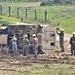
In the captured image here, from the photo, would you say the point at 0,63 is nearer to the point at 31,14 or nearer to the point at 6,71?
the point at 6,71

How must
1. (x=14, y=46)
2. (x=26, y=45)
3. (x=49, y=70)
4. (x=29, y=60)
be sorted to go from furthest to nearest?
(x=26, y=45) < (x=14, y=46) < (x=29, y=60) < (x=49, y=70)

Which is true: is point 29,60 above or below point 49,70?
below

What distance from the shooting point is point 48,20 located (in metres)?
44.8

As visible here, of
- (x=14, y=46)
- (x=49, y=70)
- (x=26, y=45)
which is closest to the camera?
(x=49, y=70)

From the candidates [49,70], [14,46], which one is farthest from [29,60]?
[49,70]

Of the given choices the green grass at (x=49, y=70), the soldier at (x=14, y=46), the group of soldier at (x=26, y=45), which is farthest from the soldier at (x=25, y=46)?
the green grass at (x=49, y=70)

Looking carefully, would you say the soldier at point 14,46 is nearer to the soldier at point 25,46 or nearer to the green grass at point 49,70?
the soldier at point 25,46

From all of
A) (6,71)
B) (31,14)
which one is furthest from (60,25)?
(6,71)

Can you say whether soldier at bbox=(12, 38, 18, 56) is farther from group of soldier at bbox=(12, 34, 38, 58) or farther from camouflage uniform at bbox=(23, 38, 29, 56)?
camouflage uniform at bbox=(23, 38, 29, 56)

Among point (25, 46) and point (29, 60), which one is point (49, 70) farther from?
point (25, 46)

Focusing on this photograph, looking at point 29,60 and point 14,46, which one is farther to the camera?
point 14,46

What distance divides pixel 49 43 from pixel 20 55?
2197mm

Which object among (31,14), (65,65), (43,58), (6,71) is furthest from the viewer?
(31,14)

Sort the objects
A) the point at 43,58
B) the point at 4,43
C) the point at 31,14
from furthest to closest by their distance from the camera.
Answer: the point at 31,14, the point at 4,43, the point at 43,58
